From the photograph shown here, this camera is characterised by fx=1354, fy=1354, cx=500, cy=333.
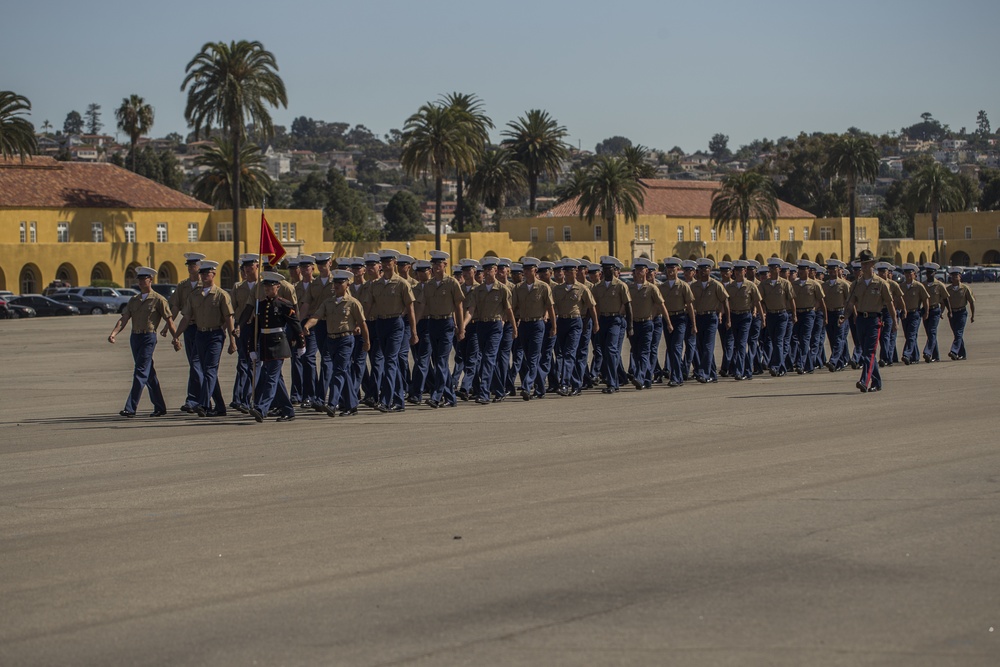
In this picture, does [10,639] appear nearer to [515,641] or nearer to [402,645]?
[402,645]

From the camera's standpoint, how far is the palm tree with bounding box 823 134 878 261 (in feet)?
363

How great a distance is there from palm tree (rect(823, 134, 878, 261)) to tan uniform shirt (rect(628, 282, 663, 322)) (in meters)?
93.9

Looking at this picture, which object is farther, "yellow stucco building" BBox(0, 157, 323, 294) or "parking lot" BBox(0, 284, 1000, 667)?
"yellow stucco building" BBox(0, 157, 323, 294)

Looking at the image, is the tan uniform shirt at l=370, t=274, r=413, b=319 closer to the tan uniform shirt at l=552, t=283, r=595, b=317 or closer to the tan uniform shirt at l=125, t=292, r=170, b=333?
the tan uniform shirt at l=125, t=292, r=170, b=333

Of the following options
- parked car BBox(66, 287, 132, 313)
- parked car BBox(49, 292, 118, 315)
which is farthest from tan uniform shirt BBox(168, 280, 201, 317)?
parked car BBox(66, 287, 132, 313)

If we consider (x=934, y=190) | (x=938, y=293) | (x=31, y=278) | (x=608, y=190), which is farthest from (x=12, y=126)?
(x=934, y=190)

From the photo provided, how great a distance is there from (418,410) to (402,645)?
1108cm

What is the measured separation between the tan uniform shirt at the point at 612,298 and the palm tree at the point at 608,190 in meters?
71.8

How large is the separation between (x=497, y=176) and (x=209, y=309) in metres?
85.9

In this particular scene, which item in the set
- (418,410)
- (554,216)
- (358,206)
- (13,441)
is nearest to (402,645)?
(13,441)

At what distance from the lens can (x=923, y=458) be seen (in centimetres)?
1162

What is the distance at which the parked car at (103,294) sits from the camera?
65312 millimetres

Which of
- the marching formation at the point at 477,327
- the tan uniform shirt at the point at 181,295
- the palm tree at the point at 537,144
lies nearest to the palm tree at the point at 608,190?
the palm tree at the point at 537,144

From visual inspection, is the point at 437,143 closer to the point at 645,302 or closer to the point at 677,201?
the point at 677,201
